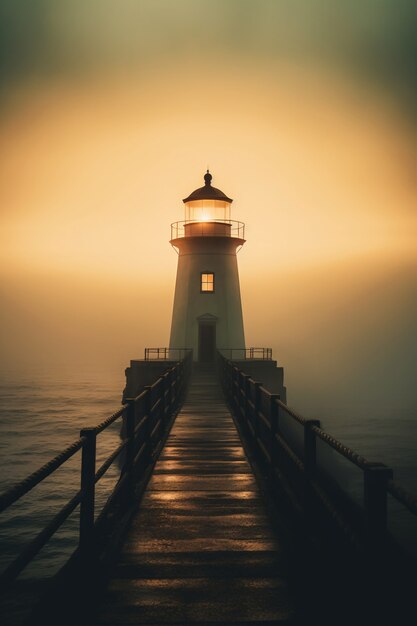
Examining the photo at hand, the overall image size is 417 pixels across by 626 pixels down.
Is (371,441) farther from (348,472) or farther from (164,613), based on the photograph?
(164,613)

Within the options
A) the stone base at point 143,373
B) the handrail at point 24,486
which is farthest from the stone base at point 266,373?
the handrail at point 24,486

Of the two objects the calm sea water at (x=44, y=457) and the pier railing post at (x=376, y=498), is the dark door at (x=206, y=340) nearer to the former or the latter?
the calm sea water at (x=44, y=457)

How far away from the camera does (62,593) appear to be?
3.73 m

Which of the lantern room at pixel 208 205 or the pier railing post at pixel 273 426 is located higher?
the lantern room at pixel 208 205

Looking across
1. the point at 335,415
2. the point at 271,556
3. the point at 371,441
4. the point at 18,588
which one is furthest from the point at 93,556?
the point at 335,415

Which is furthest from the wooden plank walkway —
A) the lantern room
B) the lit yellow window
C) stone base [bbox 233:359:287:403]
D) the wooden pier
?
the lantern room

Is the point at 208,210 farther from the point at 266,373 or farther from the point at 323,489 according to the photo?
the point at 323,489

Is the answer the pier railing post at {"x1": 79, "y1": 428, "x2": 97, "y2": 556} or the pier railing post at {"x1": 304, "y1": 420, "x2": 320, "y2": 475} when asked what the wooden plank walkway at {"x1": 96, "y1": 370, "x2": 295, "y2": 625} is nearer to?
the pier railing post at {"x1": 79, "y1": 428, "x2": 97, "y2": 556}

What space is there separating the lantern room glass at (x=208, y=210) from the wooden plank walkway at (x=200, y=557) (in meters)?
23.5

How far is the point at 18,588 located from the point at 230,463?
827cm

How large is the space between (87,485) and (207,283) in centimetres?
2683

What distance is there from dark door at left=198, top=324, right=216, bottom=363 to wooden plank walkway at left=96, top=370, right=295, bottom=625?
22.5 metres

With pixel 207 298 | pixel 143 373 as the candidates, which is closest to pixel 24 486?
pixel 143 373

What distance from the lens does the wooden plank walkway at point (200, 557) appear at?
11.8 ft
